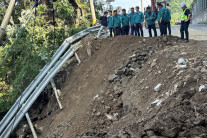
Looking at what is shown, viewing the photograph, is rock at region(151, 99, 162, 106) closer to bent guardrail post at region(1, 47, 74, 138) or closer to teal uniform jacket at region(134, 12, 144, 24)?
bent guardrail post at region(1, 47, 74, 138)

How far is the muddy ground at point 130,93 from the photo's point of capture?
4.34 m

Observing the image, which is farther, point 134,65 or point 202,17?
point 202,17

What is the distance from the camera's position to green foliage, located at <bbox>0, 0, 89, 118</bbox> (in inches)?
468

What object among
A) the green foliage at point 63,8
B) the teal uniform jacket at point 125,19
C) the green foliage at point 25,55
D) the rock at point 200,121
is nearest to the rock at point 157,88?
the rock at point 200,121

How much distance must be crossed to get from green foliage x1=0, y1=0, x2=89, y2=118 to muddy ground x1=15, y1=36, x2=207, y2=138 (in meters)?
1.31

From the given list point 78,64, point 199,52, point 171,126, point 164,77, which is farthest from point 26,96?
point 171,126

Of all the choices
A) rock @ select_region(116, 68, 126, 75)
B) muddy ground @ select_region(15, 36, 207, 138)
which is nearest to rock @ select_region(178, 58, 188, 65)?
muddy ground @ select_region(15, 36, 207, 138)

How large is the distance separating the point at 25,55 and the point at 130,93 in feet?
28.0

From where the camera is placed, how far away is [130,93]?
23.1 feet

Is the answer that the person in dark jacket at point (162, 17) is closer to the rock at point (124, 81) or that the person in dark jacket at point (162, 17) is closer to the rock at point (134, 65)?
the rock at point (134, 65)

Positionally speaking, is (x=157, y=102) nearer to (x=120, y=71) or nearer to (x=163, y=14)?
(x=120, y=71)

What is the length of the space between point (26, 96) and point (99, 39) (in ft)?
14.2

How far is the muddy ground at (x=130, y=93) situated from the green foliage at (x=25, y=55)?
4.31 ft

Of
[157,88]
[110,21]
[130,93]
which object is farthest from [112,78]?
[110,21]
